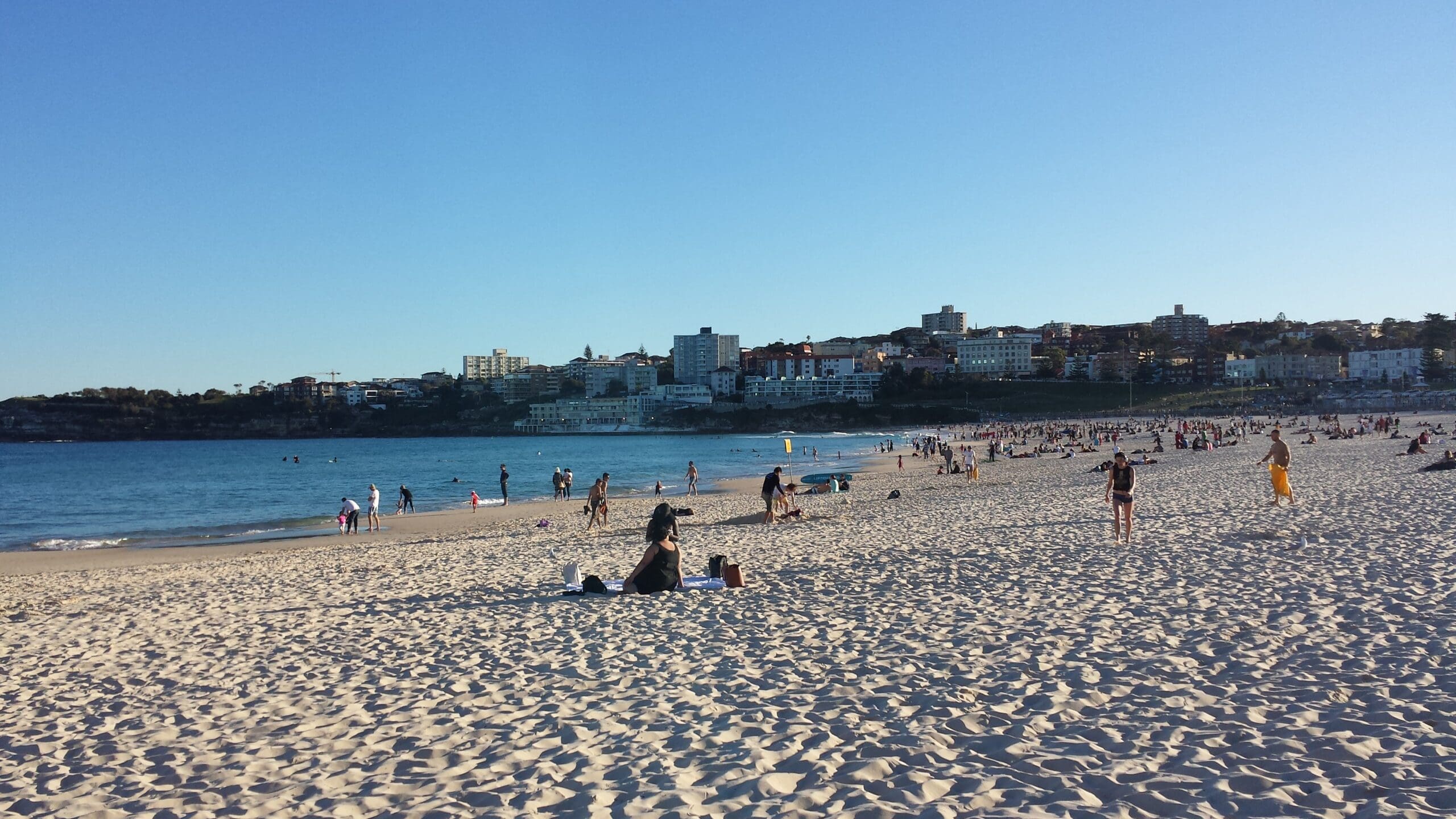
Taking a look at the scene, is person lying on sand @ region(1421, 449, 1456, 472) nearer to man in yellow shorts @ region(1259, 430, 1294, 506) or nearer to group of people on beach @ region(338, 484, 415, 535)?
man in yellow shorts @ region(1259, 430, 1294, 506)

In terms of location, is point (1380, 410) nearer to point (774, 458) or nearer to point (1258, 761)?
point (774, 458)

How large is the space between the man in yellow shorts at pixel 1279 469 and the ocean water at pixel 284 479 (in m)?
21.5

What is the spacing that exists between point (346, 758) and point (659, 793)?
6.12 feet

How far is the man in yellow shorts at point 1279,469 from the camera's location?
1401 cm

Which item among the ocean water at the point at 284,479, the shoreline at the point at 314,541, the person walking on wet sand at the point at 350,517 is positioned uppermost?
the person walking on wet sand at the point at 350,517

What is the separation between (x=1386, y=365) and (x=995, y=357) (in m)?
53.7

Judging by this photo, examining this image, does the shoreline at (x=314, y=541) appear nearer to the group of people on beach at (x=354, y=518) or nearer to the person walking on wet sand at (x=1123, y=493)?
the group of people on beach at (x=354, y=518)

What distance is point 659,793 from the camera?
4.09m

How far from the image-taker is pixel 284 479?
5100 centimetres

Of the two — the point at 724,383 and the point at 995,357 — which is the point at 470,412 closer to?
the point at 724,383

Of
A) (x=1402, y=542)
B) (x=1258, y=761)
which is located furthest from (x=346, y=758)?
(x=1402, y=542)

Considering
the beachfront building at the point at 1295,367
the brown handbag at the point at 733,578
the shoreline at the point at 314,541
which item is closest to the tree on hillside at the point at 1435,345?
the beachfront building at the point at 1295,367

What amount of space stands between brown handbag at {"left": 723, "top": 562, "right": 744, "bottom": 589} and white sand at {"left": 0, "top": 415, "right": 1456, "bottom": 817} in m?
0.20

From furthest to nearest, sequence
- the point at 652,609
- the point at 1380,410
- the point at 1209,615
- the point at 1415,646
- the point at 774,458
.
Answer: the point at 1380,410
the point at 774,458
the point at 652,609
the point at 1209,615
the point at 1415,646
